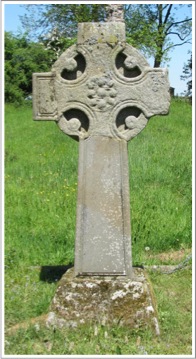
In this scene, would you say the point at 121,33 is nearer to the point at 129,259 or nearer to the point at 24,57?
the point at 129,259

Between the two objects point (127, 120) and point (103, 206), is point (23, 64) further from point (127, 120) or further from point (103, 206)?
point (103, 206)

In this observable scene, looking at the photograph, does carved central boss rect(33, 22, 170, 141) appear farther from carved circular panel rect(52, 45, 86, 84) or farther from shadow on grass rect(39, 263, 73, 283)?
shadow on grass rect(39, 263, 73, 283)

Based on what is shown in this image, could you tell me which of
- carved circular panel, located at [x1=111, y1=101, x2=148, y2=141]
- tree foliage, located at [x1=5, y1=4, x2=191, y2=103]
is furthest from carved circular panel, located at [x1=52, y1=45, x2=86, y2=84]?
tree foliage, located at [x1=5, y1=4, x2=191, y2=103]

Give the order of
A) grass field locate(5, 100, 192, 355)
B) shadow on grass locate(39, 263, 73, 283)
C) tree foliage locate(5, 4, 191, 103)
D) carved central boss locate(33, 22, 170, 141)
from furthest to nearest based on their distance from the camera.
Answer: tree foliage locate(5, 4, 191, 103) → shadow on grass locate(39, 263, 73, 283) → carved central boss locate(33, 22, 170, 141) → grass field locate(5, 100, 192, 355)

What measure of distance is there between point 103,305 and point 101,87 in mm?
1610

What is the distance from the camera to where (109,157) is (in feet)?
13.4

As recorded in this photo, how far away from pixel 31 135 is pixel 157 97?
32.8 ft

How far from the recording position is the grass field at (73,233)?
3.90m

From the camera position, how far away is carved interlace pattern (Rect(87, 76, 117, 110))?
4039 mm

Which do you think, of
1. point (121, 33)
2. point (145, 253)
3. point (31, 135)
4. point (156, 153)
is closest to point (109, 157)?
point (121, 33)

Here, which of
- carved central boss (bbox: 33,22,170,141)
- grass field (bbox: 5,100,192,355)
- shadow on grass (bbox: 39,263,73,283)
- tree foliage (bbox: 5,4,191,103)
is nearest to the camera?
grass field (bbox: 5,100,192,355)

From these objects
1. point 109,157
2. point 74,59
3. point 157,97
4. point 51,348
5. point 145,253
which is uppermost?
point 74,59

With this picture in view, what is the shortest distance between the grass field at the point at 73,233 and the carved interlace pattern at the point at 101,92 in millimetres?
1623

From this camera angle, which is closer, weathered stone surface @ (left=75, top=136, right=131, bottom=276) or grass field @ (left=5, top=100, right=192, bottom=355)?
grass field @ (left=5, top=100, right=192, bottom=355)
